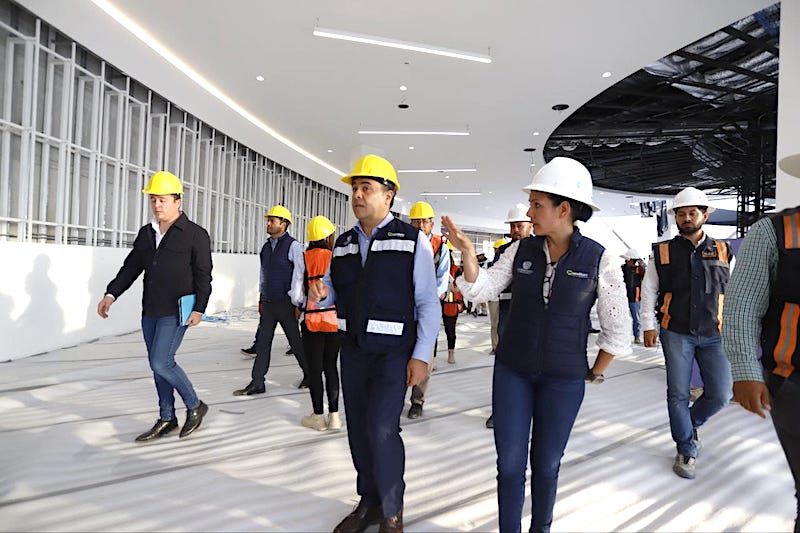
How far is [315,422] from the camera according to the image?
344 centimetres

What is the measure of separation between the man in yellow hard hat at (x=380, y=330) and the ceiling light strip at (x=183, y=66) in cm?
714

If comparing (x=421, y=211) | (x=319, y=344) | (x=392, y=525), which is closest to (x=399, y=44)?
(x=421, y=211)

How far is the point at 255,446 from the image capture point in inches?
121

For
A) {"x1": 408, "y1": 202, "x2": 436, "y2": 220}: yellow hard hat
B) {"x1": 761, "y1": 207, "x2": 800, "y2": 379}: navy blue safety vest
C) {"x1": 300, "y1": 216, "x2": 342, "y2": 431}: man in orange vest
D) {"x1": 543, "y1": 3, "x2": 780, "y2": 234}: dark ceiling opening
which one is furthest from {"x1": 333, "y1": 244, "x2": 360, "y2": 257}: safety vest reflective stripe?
{"x1": 543, "y1": 3, "x2": 780, "y2": 234}: dark ceiling opening

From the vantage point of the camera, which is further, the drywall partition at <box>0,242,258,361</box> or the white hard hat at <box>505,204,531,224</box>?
the drywall partition at <box>0,242,258,361</box>

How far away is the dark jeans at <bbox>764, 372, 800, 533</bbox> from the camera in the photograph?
52.0 inches

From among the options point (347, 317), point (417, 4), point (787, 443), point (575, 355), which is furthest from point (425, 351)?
point (417, 4)

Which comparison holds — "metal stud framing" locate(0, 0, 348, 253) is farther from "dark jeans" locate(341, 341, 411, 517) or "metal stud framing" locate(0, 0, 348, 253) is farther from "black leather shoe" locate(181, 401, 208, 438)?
"dark jeans" locate(341, 341, 411, 517)

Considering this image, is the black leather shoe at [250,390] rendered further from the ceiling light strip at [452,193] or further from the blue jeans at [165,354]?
the ceiling light strip at [452,193]

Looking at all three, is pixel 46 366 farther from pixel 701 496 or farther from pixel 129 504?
pixel 701 496

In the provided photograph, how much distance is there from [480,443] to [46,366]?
4.86 m

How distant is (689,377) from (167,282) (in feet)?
11.0

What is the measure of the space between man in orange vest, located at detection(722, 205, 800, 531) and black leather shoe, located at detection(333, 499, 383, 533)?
1.55 m

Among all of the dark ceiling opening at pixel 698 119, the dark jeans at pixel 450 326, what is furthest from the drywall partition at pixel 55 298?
the dark ceiling opening at pixel 698 119
